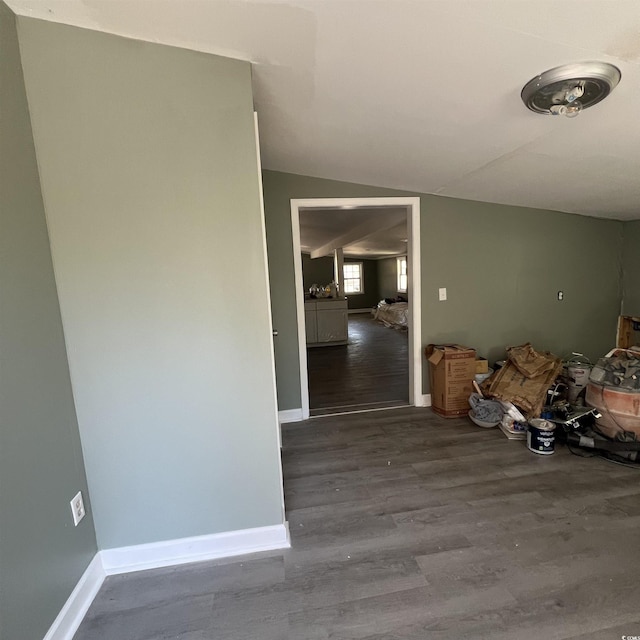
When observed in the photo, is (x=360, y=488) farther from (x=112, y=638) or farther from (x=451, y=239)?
(x=451, y=239)

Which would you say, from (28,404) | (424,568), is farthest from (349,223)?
(28,404)

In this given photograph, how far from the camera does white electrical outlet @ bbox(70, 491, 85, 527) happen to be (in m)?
1.41

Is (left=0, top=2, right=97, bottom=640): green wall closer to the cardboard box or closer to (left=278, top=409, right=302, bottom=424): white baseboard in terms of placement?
(left=278, top=409, right=302, bottom=424): white baseboard

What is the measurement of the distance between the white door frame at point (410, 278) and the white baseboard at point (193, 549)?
158 centimetres

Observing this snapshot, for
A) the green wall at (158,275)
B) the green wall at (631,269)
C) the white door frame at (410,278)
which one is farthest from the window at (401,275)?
the green wall at (158,275)

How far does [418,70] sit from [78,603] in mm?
2684

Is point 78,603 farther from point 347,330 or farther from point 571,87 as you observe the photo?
point 347,330

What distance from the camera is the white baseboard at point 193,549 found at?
159 cm

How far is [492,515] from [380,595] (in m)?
Result: 0.84

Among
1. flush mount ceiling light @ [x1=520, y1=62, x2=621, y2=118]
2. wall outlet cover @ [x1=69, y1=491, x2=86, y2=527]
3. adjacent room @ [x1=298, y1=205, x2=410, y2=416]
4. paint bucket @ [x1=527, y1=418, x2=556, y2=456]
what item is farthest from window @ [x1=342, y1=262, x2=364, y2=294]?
wall outlet cover @ [x1=69, y1=491, x2=86, y2=527]

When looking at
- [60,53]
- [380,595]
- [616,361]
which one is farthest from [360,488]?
[60,53]

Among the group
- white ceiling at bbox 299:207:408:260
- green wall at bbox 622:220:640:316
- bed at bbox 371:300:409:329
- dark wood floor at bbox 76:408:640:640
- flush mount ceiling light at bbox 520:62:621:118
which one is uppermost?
white ceiling at bbox 299:207:408:260

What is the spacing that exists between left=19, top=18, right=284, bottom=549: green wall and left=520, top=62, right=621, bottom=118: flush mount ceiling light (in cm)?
126

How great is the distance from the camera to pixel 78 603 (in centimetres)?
138
